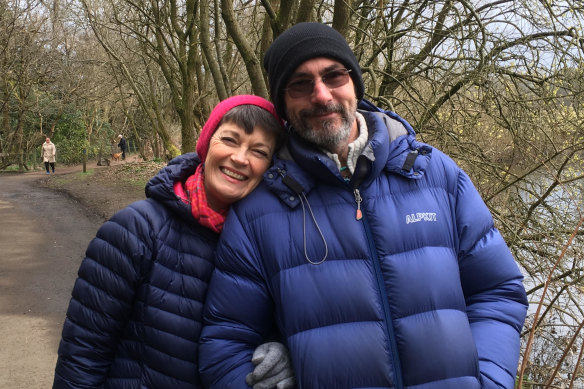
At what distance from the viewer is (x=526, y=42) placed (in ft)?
15.3

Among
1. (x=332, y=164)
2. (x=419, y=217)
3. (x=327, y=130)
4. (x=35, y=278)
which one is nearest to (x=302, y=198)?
(x=332, y=164)

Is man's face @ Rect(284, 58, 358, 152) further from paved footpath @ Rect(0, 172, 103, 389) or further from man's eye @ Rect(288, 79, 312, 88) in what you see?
paved footpath @ Rect(0, 172, 103, 389)

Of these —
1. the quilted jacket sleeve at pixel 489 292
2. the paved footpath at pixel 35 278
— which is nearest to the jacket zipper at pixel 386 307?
the quilted jacket sleeve at pixel 489 292

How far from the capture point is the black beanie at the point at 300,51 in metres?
1.83

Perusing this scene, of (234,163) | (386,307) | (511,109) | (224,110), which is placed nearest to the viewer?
(386,307)

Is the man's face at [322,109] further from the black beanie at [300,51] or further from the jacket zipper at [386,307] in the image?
the jacket zipper at [386,307]

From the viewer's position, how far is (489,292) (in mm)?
1688

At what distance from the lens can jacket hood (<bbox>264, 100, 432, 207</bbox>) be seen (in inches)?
66.9

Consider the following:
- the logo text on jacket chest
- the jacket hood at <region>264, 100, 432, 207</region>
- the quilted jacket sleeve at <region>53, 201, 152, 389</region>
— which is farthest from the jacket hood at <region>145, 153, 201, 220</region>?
the logo text on jacket chest

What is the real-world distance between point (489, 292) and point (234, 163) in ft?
3.47

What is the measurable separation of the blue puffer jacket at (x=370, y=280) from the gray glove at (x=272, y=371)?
5 centimetres

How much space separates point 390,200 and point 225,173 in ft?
2.10

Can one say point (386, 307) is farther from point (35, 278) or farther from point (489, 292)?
point (35, 278)

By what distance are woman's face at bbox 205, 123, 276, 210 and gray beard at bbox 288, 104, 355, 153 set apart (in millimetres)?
150
